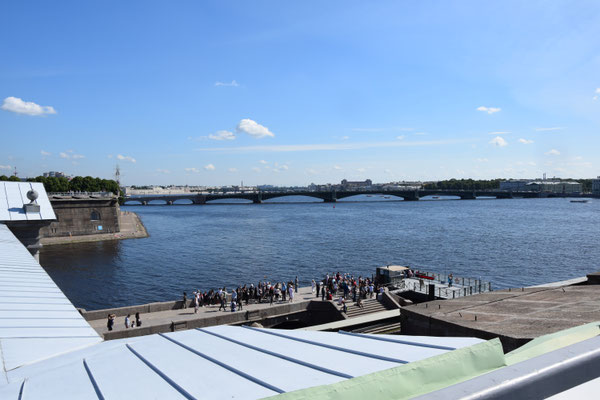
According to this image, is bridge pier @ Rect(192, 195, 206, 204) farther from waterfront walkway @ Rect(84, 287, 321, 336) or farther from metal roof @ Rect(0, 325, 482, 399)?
metal roof @ Rect(0, 325, 482, 399)

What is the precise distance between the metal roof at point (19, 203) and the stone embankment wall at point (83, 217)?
31.5 m

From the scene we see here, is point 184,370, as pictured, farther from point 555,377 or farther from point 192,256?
point 192,256

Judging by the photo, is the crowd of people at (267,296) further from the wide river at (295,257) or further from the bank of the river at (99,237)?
the bank of the river at (99,237)

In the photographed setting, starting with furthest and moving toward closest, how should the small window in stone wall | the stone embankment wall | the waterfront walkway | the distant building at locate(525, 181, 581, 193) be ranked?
the distant building at locate(525, 181, 581, 193), the small window in stone wall, the stone embankment wall, the waterfront walkway

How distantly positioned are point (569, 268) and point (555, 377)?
34.3m

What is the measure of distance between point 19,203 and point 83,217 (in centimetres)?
3566

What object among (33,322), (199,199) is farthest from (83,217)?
(199,199)

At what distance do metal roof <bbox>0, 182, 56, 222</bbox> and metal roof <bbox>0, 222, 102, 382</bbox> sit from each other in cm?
547

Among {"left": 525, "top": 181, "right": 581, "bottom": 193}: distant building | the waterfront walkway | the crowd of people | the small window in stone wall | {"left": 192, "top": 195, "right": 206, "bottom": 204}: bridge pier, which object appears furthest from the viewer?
{"left": 525, "top": 181, "right": 581, "bottom": 193}: distant building

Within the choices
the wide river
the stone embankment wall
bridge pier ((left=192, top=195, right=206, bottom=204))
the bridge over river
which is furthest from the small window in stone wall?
bridge pier ((left=192, top=195, right=206, bottom=204))

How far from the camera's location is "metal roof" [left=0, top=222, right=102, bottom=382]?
11.6ft

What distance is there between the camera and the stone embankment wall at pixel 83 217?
42719 millimetres

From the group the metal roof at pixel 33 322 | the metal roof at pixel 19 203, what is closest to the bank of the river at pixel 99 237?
the metal roof at pixel 19 203

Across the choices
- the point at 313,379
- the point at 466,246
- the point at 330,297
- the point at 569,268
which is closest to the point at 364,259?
the point at 466,246
